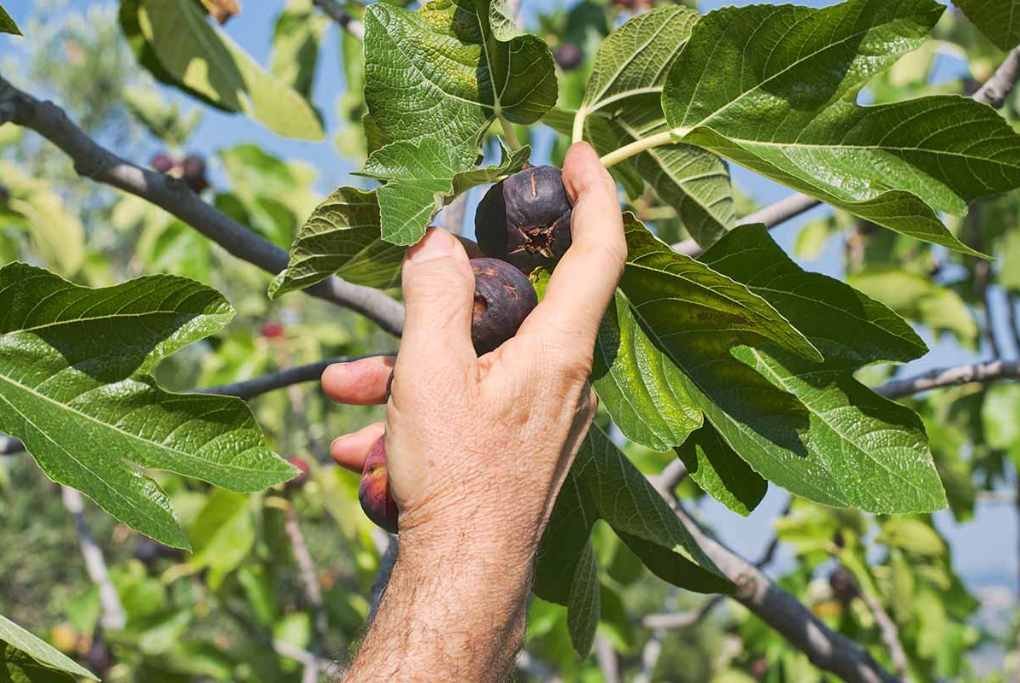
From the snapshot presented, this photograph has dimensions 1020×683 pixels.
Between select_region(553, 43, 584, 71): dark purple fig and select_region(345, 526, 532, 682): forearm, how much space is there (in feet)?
15.3

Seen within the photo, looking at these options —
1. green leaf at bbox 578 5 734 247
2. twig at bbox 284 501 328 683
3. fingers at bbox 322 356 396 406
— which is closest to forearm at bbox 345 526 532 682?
fingers at bbox 322 356 396 406

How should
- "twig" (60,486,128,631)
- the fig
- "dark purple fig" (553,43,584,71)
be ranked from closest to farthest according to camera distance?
the fig < "twig" (60,486,128,631) < "dark purple fig" (553,43,584,71)

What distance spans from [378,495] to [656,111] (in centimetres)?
76

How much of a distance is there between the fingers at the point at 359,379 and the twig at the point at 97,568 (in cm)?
273

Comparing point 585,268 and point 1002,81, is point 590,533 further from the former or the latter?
point 1002,81

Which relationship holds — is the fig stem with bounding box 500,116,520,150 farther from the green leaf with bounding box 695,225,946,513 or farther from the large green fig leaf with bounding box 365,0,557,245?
the green leaf with bounding box 695,225,946,513

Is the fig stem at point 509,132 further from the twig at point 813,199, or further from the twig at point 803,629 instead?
the twig at point 803,629

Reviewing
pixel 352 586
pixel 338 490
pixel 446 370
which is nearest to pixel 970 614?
pixel 338 490

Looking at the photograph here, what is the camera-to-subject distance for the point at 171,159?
16.1 feet

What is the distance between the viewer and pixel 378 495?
1362mm

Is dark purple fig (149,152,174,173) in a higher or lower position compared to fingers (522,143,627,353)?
higher

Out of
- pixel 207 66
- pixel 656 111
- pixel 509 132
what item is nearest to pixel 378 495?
pixel 509 132

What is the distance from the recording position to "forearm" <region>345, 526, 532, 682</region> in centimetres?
128

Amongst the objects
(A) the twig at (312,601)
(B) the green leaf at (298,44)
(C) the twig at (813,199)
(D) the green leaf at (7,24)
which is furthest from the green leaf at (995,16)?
(A) the twig at (312,601)
